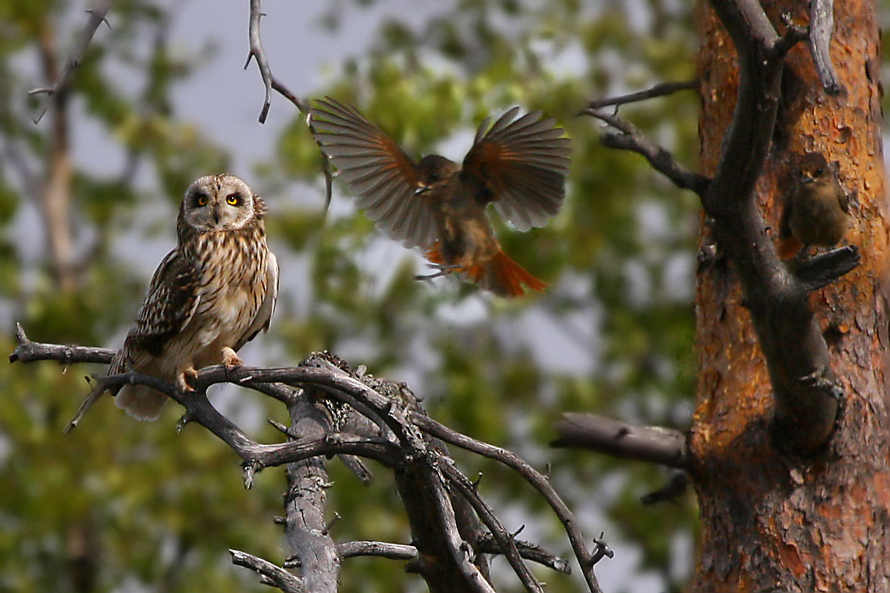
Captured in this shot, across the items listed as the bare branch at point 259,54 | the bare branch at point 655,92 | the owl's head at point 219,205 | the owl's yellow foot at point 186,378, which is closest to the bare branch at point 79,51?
the bare branch at point 259,54

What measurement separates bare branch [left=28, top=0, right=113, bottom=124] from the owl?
1665 mm

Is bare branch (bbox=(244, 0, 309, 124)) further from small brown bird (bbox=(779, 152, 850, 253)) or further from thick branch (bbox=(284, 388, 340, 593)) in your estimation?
small brown bird (bbox=(779, 152, 850, 253))

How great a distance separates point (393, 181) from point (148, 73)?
356 inches

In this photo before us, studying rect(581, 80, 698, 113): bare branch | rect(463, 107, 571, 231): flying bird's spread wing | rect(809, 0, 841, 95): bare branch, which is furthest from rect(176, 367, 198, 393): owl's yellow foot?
rect(809, 0, 841, 95): bare branch

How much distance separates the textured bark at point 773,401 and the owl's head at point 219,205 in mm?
1814

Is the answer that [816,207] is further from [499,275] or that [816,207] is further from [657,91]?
[499,275]

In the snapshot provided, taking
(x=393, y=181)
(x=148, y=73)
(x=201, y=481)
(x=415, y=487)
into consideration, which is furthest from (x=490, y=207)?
(x=148, y=73)

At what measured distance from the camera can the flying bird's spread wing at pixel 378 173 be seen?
4109 mm

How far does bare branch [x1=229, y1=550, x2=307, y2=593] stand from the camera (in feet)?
7.50

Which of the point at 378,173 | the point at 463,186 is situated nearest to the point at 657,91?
the point at 463,186

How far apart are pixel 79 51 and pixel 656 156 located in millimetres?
1051

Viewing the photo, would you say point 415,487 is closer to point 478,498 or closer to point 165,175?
point 478,498

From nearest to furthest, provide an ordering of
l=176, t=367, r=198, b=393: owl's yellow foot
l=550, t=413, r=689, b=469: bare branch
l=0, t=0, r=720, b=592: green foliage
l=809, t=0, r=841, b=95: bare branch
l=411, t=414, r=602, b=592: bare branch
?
1. l=809, t=0, r=841, b=95: bare branch
2. l=411, t=414, r=602, b=592: bare branch
3. l=550, t=413, r=689, b=469: bare branch
4. l=176, t=367, r=198, b=393: owl's yellow foot
5. l=0, t=0, r=720, b=592: green foliage

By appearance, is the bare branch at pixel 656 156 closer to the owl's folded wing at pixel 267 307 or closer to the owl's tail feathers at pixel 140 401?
the owl's folded wing at pixel 267 307
